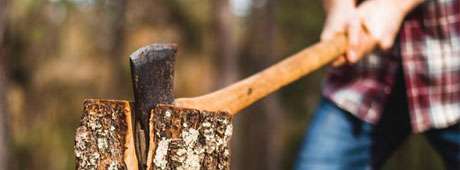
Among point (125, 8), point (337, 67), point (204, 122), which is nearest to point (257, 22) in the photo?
point (125, 8)

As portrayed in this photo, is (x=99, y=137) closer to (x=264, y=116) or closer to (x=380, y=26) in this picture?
(x=380, y=26)

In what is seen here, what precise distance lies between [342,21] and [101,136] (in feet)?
3.45

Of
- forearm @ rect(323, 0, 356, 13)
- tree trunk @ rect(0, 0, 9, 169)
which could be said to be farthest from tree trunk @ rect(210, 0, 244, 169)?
forearm @ rect(323, 0, 356, 13)

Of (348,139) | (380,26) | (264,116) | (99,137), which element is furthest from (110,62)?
(99,137)

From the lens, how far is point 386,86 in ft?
7.84

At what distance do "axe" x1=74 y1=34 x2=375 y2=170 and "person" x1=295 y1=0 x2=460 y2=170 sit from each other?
0.89m

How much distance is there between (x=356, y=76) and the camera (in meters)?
2.45

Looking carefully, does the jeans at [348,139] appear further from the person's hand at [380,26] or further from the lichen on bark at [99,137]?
the lichen on bark at [99,137]

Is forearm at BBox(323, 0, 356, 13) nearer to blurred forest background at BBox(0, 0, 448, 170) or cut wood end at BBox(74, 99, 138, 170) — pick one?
cut wood end at BBox(74, 99, 138, 170)

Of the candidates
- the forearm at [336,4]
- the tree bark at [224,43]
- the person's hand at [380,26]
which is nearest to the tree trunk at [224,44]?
the tree bark at [224,43]

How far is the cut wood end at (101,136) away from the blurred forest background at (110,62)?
888cm

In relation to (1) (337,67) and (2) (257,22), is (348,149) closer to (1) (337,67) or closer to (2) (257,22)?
(1) (337,67)

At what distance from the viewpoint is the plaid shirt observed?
7.40ft

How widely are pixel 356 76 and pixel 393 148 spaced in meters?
0.24
